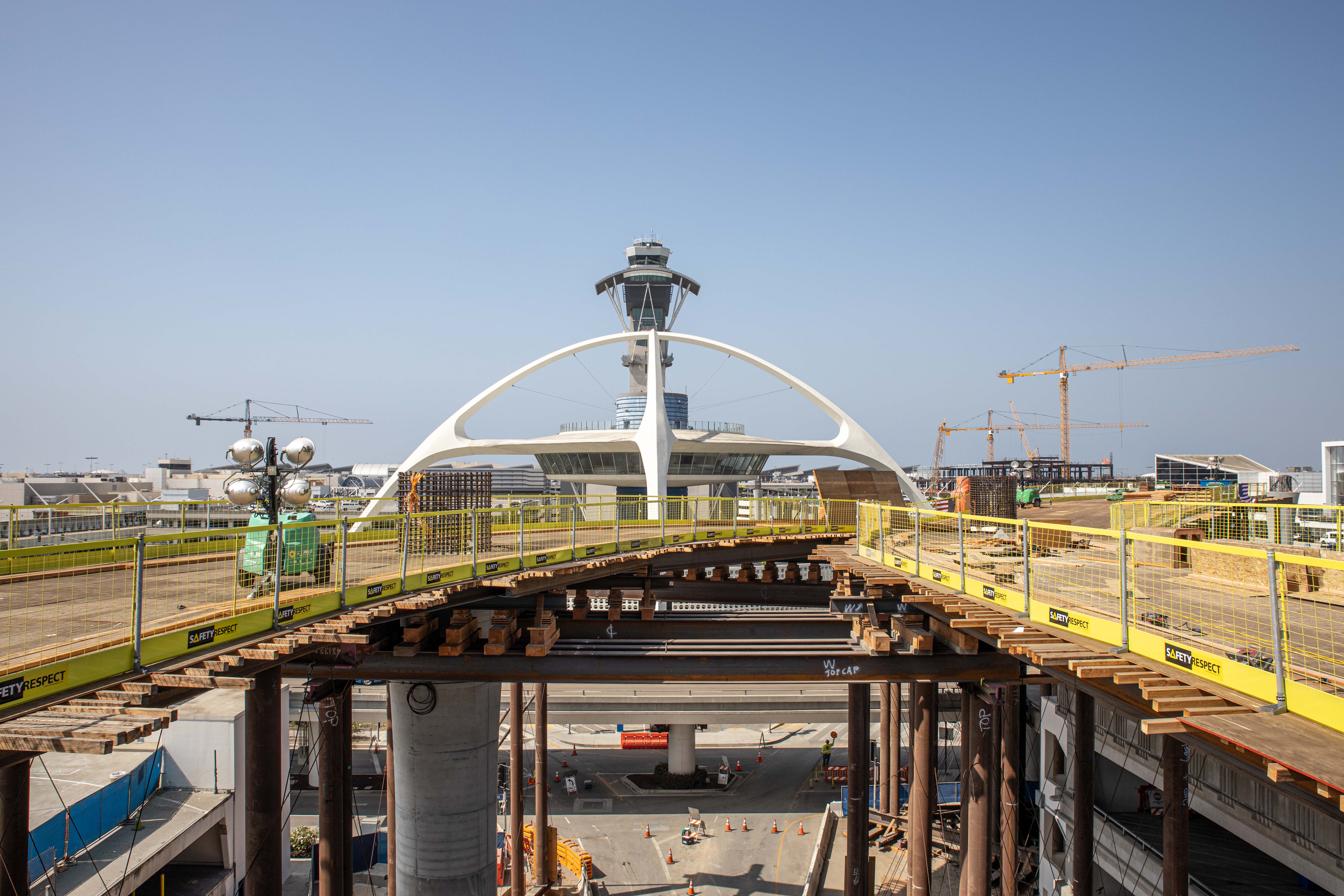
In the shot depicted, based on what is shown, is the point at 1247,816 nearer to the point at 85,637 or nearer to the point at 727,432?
the point at 85,637

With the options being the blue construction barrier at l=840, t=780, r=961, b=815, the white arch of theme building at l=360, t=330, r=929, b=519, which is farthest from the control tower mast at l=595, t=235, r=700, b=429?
the blue construction barrier at l=840, t=780, r=961, b=815

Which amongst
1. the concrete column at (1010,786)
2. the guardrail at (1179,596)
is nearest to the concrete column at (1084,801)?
the concrete column at (1010,786)

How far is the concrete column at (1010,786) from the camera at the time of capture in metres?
17.7

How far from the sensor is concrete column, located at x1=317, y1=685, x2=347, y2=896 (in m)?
14.4

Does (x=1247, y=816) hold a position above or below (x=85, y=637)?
below

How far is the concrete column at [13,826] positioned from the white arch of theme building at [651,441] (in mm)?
41989

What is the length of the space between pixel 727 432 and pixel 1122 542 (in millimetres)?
54147

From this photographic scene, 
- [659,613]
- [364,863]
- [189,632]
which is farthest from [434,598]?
[364,863]

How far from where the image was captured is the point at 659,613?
17.7m

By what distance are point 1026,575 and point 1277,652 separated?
3.47m

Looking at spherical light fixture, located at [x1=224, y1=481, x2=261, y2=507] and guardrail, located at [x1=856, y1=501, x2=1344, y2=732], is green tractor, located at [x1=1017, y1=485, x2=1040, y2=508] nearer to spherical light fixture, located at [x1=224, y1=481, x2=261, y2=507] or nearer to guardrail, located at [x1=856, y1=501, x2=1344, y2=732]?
guardrail, located at [x1=856, y1=501, x2=1344, y2=732]

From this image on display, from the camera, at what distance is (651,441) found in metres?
51.7

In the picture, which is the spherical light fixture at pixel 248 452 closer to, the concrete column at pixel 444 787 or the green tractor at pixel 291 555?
the green tractor at pixel 291 555

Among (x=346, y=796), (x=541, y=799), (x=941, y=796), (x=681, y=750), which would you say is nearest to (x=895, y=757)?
(x=941, y=796)
